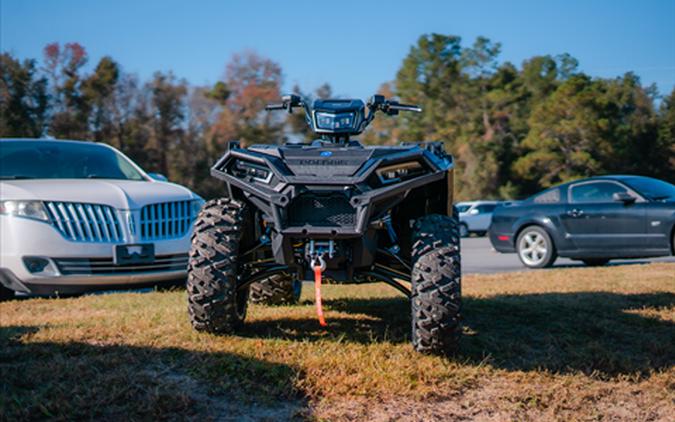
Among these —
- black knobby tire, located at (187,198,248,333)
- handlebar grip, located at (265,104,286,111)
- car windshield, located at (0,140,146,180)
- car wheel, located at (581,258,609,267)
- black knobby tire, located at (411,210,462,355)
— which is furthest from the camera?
car wheel, located at (581,258,609,267)

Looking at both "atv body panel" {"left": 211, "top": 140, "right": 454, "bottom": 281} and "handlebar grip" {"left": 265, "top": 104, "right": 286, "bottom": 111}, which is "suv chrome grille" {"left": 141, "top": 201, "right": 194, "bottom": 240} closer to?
"handlebar grip" {"left": 265, "top": 104, "right": 286, "bottom": 111}

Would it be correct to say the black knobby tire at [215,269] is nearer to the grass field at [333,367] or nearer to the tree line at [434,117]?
the grass field at [333,367]

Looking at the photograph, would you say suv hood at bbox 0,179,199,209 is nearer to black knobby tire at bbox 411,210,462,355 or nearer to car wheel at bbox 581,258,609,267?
black knobby tire at bbox 411,210,462,355

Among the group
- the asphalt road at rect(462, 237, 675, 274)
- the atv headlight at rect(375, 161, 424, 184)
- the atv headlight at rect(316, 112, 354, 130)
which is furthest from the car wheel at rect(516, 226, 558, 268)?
the atv headlight at rect(375, 161, 424, 184)

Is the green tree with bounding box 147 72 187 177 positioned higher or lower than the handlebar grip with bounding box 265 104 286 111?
higher

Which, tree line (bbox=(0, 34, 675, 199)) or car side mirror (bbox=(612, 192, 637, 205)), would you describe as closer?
car side mirror (bbox=(612, 192, 637, 205))

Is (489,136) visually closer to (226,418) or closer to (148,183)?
(148,183)

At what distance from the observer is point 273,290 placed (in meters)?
6.14

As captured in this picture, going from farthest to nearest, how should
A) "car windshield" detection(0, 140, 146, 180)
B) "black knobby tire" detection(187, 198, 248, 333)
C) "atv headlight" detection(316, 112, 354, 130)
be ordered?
"car windshield" detection(0, 140, 146, 180) < "atv headlight" detection(316, 112, 354, 130) < "black knobby tire" detection(187, 198, 248, 333)

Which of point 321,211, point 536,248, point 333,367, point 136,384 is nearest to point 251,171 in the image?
point 321,211

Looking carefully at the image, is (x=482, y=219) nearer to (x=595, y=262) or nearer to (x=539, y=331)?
(x=595, y=262)

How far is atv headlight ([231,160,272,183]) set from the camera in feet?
14.6

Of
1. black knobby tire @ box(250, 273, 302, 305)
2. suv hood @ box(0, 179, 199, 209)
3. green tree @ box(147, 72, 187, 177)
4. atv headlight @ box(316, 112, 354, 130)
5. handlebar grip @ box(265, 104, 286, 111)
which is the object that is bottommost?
black knobby tire @ box(250, 273, 302, 305)

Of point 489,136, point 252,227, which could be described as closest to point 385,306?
point 252,227
